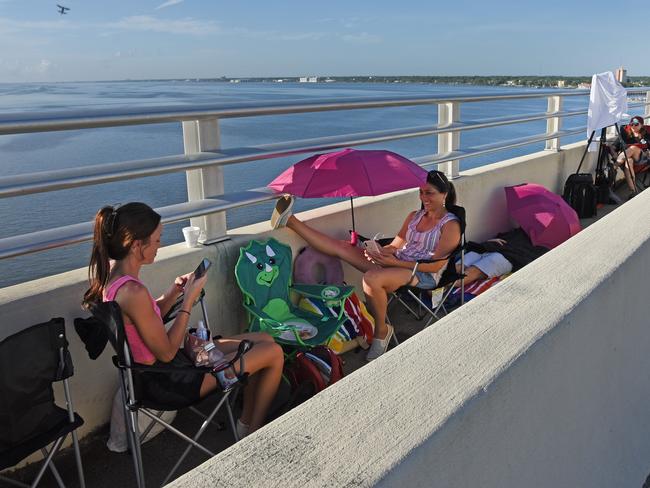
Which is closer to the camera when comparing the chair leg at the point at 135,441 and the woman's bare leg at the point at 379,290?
the chair leg at the point at 135,441

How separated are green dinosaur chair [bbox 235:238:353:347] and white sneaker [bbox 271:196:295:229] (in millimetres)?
162

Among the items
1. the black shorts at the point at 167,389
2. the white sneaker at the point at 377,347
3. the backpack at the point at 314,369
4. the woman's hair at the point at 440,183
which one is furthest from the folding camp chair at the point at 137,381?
the woman's hair at the point at 440,183

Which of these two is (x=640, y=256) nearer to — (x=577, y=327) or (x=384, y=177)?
(x=577, y=327)

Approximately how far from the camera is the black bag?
829cm

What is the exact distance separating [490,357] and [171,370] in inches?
55.9

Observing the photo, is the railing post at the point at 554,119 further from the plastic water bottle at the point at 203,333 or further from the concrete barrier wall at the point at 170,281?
the plastic water bottle at the point at 203,333

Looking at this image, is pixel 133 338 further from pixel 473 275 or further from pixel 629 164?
pixel 629 164

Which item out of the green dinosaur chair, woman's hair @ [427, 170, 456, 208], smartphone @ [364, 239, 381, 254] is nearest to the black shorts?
the green dinosaur chair

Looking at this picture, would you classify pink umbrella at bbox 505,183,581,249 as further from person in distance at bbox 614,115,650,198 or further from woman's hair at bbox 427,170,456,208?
person in distance at bbox 614,115,650,198

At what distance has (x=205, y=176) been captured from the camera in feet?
12.4

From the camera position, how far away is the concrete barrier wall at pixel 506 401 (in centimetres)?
135

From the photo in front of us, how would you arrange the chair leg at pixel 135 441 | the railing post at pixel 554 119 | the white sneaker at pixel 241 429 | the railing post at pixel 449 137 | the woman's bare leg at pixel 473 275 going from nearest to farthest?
the chair leg at pixel 135 441, the white sneaker at pixel 241 429, the woman's bare leg at pixel 473 275, the railing post at pixel 449 137, the railing post at pixel 554 119

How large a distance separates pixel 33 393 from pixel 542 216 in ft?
17.7

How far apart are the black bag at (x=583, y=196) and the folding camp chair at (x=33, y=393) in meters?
7.23
